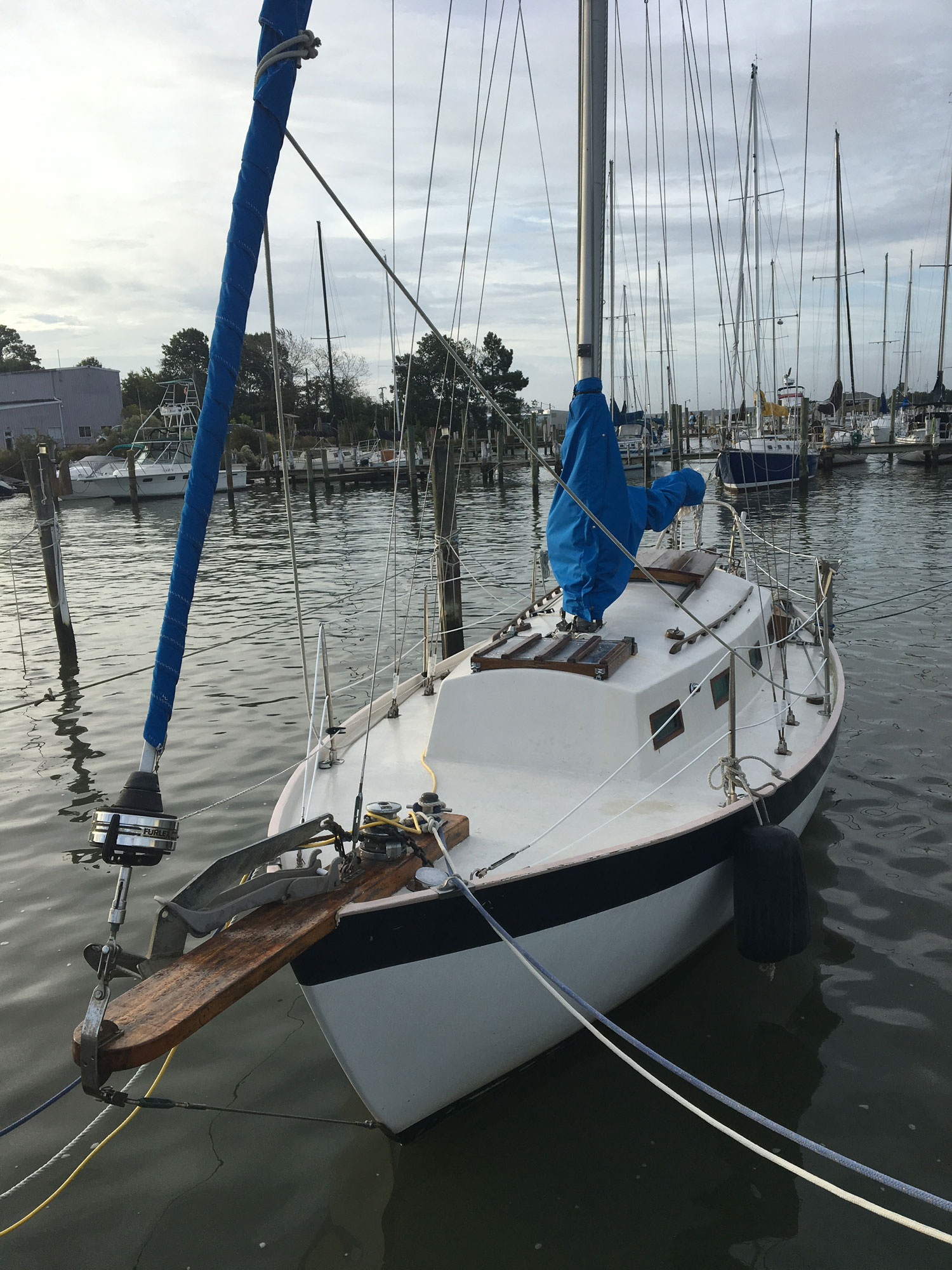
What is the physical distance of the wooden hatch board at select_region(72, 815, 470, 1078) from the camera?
278 cm

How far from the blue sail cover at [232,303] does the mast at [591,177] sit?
3.08 m

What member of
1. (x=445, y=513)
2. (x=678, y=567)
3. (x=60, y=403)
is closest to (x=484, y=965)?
(x=678, y=567)

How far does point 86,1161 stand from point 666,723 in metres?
3.96

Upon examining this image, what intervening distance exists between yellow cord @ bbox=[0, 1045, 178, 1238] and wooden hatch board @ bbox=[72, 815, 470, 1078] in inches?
29.8

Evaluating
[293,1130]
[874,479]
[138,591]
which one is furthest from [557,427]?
[293,1130]

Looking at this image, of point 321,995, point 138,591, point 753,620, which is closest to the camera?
point 321,995

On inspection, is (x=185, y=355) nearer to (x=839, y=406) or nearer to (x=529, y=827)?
(x=839, y=406)

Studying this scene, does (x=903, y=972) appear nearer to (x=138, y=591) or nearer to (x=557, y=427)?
(x=138, y=591)

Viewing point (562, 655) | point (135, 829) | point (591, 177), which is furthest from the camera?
point (591, 177)

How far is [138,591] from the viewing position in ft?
63.6

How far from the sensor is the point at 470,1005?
3.98m

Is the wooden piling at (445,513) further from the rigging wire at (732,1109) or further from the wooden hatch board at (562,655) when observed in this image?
the rigging wire at (732,1109)

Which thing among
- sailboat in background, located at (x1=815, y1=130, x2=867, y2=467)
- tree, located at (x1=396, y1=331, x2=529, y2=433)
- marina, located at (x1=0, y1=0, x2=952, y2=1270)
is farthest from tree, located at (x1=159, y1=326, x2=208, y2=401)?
marina, located at (x1=0, y1=0, x2=952, y2=1270)

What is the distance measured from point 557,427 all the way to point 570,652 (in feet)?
247
